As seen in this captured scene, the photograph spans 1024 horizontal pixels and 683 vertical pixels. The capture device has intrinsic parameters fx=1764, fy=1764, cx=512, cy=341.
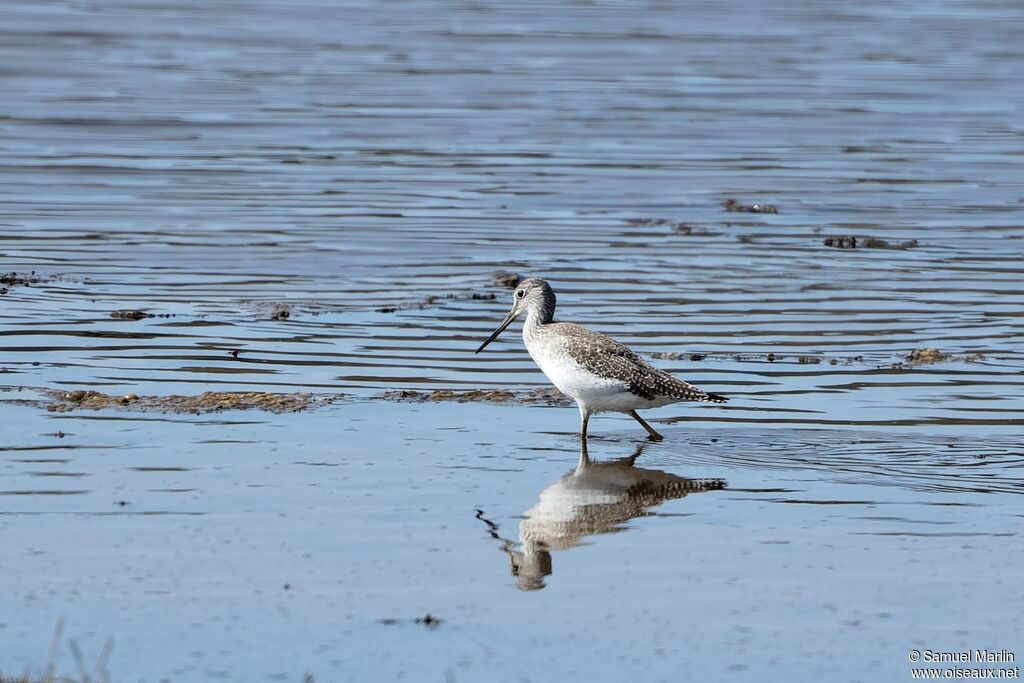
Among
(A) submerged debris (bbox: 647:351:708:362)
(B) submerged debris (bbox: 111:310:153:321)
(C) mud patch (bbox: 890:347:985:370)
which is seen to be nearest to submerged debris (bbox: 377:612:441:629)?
(A) submerged debris (bbox: 647:351:708:362)

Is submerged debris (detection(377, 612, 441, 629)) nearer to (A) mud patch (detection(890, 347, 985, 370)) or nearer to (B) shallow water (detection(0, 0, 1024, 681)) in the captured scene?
(B) shallow water (detection(0, 0, 1024, 681))

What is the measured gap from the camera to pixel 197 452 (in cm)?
987

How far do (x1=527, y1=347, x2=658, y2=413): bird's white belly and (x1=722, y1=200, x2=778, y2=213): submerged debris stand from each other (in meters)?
9.72

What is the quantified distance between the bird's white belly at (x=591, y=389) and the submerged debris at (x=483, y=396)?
0.86 m

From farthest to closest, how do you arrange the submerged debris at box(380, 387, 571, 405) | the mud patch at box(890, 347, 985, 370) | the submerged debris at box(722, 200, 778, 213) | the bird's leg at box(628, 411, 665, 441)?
the submerged debris at box(722, 200, 778, 213), the mud patch at box(890, 347, 985, 370), the submerged debris at box(380, 387, 571, 405), the bird's leg at box(628, 411, 665, 441)

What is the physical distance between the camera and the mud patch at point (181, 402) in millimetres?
10914

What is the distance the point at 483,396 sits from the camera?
11734mm

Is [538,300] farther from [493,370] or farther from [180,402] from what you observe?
[180,402]

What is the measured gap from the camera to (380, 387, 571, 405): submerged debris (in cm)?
1158

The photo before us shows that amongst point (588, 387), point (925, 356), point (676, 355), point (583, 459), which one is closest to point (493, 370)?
point (676, 355)

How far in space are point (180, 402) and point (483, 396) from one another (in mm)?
1996

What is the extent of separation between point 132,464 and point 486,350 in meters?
4.42

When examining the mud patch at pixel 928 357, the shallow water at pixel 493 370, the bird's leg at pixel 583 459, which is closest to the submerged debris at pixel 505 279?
the shallow water at pixel 493 370

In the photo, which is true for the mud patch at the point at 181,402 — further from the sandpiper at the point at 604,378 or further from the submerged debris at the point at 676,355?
the submerged debris at the point at 676,355
